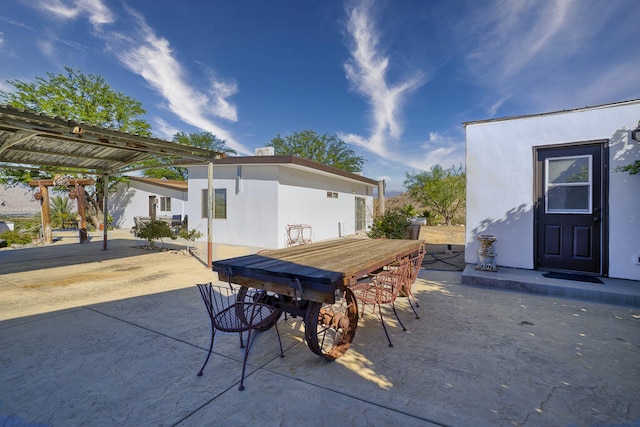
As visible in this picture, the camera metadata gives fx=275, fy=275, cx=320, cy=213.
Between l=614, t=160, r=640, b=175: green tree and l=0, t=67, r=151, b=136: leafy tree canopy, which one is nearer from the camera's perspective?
l=614, t=160, r=640, b=175: green tree

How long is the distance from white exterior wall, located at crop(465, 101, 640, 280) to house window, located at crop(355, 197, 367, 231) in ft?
28.4

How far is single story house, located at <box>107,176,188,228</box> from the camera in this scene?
50.8ft

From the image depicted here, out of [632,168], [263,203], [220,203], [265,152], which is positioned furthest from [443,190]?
[220,203]

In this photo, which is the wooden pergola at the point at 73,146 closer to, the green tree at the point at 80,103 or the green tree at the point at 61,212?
the green tree at the point at 80,103

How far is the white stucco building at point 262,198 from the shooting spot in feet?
28.0

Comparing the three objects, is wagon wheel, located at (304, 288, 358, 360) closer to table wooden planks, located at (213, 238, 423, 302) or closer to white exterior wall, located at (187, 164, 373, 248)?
table wooden planks, located at (213, 238, 423, 302)

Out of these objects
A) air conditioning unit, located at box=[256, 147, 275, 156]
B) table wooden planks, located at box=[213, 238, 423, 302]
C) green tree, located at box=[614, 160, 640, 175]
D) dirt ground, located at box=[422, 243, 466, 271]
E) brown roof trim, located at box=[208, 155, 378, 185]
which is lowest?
dirt ground, located at box=[422, 243, 466, 271]

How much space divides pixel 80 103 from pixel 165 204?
8117 millimetres

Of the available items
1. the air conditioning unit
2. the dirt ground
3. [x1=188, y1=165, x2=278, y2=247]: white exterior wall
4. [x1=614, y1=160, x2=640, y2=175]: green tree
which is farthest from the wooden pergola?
[x1=614, y1=160, x2=640, y2=175]: green tree

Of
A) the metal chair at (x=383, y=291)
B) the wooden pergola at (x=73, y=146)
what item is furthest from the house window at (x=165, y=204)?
the metal chair at (x=383, y=291)

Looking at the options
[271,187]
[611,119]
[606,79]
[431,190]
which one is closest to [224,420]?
[611,119]

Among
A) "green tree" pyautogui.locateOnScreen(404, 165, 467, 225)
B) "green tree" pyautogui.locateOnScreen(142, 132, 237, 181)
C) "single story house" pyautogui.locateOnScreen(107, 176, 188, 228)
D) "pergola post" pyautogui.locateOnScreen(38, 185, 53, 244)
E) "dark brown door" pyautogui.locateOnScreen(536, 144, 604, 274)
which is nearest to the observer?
"dark brown door" pyautogui.locateOnScreen(536, 144, 604, 274)

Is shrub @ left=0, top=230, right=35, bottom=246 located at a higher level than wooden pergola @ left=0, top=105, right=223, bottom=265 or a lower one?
lower

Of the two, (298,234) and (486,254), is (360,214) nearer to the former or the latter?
(298,234)
